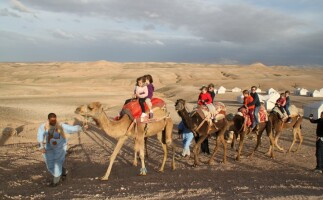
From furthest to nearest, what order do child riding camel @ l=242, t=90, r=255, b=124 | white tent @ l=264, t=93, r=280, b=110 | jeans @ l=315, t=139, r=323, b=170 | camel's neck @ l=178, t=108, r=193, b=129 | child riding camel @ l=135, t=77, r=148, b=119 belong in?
white tent @ l=264, t=93, r=280, b=110
child riding camel @ l=242, t=90, r=255, b=124
camel's neck @ l=178, t=108, r=193, b=129
jeans @ l=315, t=139, r=323, b=170
child riding camel @ l=135, t=77, r=148, b=119

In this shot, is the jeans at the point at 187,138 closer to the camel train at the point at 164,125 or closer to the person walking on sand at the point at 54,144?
the camel train at the point at 164,125

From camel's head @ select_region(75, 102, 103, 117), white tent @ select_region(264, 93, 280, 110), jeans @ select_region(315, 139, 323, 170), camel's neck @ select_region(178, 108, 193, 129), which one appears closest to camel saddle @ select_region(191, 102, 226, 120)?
camel's neck @ select_region(178, 108, 193, 129)

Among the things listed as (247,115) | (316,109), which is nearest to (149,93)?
(247,115)

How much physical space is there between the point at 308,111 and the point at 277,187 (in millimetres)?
19770

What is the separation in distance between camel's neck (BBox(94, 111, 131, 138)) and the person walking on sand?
2.52 ft

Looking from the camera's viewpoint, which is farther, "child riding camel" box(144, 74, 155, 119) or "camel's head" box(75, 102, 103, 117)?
"child riding camel" box(144, 74, 155, 119)

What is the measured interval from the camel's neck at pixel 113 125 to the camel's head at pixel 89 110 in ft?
0.43

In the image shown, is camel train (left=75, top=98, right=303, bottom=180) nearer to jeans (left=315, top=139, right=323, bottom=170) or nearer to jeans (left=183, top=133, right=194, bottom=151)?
jeans (left=183, top=133, right=194, bottom=151)

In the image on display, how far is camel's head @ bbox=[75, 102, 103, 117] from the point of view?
8.33 metres

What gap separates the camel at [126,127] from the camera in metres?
8.58

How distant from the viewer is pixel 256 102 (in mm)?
13477

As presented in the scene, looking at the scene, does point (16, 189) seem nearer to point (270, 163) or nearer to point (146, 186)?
point (146, 186)

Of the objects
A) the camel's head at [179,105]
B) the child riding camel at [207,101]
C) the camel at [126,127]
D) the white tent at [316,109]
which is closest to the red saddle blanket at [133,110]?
the camel at [126,127]

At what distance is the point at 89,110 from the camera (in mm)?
8477
